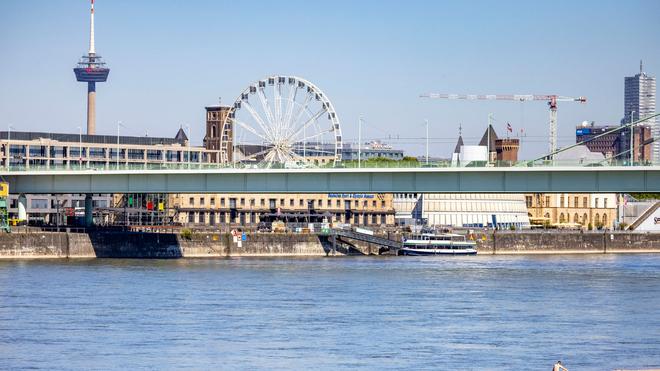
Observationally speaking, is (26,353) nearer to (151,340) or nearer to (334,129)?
(151,340)

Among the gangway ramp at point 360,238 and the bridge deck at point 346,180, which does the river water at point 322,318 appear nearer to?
the bridge deck at point 346,180

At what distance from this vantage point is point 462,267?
5039 inches

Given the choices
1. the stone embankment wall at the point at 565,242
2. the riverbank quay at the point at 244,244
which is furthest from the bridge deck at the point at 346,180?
the stone embankment wall at the point at 565,242

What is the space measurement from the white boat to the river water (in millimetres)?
38248

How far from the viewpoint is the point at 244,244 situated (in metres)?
148

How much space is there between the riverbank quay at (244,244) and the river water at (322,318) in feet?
43.0

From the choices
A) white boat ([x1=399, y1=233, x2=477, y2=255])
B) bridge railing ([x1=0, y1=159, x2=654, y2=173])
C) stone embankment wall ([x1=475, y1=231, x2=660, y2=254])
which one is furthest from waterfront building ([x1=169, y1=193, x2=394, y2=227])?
bridge railing ([x1=0, y1=159, x2=654, y2=173])

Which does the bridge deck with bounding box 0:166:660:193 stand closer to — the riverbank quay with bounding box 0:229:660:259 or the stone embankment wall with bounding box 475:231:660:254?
the riverbank quay with bounding box 0:229:660:259

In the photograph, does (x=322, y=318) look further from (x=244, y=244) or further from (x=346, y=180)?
(x=244, y=244)

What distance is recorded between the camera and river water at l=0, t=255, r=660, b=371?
201 ft

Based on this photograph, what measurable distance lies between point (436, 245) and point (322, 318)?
280 ft

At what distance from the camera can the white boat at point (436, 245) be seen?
15900 centimetres

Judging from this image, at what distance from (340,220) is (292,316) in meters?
122

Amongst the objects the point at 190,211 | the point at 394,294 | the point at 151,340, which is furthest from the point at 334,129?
the point at 151,340
